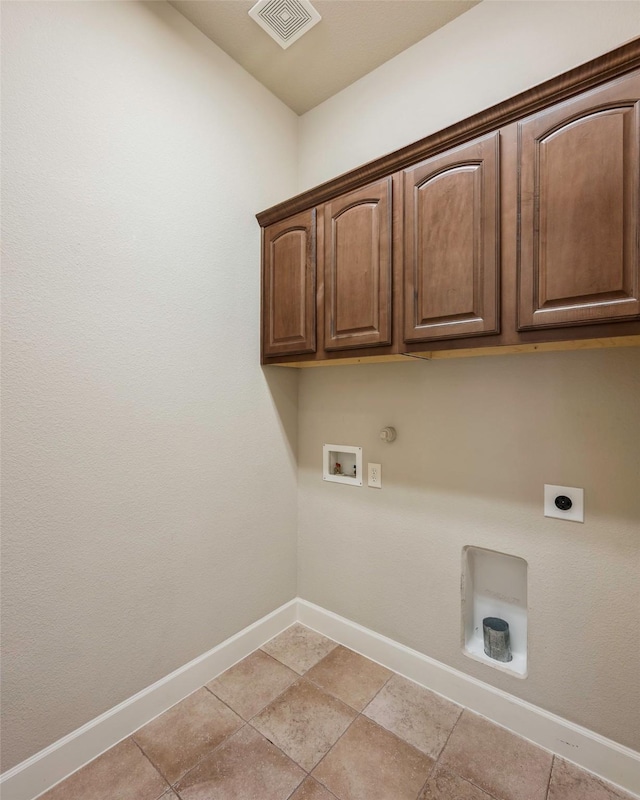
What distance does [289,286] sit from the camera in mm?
1900

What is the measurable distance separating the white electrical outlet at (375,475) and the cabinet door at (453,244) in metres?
0.76

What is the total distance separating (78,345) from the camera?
4.52ft

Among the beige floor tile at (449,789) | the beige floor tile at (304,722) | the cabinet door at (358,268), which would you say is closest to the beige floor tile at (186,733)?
the beige floor tile at (304,722)

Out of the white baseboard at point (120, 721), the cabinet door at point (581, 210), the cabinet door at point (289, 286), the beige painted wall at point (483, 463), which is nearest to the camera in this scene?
the cabinet door at point (581, 210)

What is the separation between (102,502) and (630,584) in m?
1.95

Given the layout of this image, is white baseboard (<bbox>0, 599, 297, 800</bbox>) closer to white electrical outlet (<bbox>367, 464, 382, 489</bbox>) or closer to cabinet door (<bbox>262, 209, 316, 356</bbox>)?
white electrical outlet (<bbox>367, 464, 382, 489</bbox>)

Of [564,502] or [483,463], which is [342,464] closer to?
[483,463]

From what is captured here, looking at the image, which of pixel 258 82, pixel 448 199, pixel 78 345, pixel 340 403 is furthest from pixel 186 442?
pixel 258 82

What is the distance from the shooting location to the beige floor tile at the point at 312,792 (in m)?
1.24

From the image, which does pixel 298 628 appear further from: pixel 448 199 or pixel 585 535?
pixel 448 199

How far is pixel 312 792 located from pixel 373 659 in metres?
0.73

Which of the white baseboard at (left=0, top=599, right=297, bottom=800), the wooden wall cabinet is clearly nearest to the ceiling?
the wooden wall cabinet

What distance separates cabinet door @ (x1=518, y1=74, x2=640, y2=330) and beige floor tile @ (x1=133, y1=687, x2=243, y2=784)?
1927mm

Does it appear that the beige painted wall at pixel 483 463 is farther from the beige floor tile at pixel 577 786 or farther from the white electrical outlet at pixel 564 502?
the beige floor tile at pixel 577 786
